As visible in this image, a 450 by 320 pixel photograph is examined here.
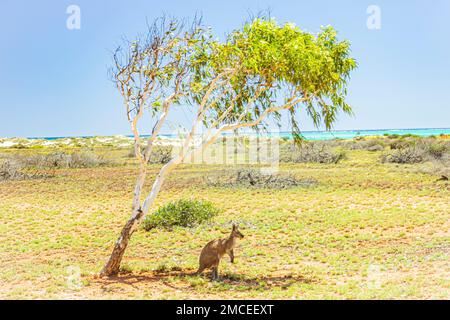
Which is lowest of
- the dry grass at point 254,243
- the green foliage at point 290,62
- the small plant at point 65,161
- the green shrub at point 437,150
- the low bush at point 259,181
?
the dry grass at point 254,243

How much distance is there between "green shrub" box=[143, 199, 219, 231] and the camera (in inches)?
664

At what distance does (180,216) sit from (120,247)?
20.4 feet

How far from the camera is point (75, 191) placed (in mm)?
25438

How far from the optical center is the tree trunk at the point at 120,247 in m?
10.8

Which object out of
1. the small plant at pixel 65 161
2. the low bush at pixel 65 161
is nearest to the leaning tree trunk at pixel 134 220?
the small plant at pixel 65 161

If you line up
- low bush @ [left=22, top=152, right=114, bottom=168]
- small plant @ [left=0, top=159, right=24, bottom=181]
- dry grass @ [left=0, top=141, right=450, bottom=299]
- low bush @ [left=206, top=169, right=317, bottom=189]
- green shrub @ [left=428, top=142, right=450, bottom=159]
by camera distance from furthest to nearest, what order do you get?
green shrub @ [left=428, top=142, right=450, bottom=159] → low bush @ [left=22, top=152, right=114, bottom=168] → small plant @ [left=0, top=159, right=24, bottom=181] → low bush @ [left=206, top=169, right=317, bottom=189] → dry grass @ [left=0, top=141, right=450, bottom=299]

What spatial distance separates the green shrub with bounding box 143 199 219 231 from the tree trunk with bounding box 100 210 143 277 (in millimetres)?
5682

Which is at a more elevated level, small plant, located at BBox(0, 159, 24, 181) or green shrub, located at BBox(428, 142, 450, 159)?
green shrub, located at BBox(428, 142, 450, 159)

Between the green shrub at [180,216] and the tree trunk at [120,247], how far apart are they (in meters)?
5.68

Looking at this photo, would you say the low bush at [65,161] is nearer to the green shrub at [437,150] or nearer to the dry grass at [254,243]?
the dry grass at [254,243]

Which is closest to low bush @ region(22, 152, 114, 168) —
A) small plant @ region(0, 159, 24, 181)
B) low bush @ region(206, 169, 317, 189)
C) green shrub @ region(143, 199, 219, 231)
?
small plant @ region(0, 159, 24, 181)

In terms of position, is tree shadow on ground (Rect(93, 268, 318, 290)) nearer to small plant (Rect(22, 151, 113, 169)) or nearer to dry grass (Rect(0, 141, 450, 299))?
dry grass (Rect(0, 141, 450, 299))
